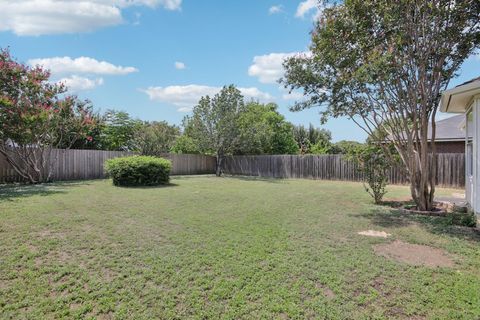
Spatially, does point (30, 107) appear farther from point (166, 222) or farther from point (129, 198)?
point (166, 222)

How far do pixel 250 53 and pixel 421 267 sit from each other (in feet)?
36.5

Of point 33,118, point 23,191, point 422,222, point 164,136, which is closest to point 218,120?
point 164,136

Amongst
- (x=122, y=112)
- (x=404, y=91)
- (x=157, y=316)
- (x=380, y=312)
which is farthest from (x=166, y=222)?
(x=122, y=112)

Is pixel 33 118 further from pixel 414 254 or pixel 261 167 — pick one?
pixel 261 167

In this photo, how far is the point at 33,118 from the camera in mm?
10531

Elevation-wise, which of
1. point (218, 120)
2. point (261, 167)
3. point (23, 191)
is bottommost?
point (23, 191)

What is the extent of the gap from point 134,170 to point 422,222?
9639 millimetres

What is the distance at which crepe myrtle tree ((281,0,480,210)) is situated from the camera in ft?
20.7

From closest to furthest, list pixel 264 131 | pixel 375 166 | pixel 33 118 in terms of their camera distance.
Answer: pixel 375 166
pixel 33 118
pixel 264 131

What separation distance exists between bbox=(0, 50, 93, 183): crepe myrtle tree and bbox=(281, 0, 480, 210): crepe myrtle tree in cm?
929

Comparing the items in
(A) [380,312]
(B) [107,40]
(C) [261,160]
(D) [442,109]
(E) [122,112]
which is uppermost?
(B) [107,40]

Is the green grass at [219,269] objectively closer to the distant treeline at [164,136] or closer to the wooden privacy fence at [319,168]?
the wooden privacy fence at [319,168]

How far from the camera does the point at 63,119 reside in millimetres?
12703

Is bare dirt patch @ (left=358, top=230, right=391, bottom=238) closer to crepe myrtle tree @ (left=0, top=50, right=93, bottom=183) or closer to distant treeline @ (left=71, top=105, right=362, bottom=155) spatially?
crepe myrtle tree @ (left=0, top=50, right=93, bottom=183)
